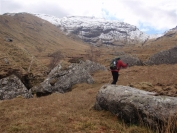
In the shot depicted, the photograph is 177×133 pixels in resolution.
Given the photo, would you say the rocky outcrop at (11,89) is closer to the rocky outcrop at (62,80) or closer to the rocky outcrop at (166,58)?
the rocky outcrop at (62,80)

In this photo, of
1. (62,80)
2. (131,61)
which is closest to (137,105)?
(62,80)

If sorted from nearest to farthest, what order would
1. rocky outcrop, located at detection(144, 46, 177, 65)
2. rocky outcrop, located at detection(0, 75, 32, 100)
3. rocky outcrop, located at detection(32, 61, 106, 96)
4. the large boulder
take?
the large boulder → rocky outcrop, located at detection(0, 75, 32, 100) → rocky outcrop, located at detection(32, 61, 106, 96) → rocky outcrop, located at detection(144, 46, 177, 65)

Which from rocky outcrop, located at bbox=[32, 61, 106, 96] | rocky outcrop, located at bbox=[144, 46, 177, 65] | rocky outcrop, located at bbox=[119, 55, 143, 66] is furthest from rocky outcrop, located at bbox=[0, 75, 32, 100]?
rocky outcrop, located at bbox=[119, 55, 143, 66]

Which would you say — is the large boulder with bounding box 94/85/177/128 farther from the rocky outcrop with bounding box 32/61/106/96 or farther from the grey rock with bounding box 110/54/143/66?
the grey rock with bounding box 110/54/143/66

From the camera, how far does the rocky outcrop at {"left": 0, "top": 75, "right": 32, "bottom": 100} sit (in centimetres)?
2363

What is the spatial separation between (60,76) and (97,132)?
18.7 meters

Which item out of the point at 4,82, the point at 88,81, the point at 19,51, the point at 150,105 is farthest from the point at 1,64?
the point at 150,105

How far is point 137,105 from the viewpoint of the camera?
40.3 ft

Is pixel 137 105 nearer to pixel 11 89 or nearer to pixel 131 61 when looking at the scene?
pixel 11 89

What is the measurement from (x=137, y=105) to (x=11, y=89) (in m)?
16.0

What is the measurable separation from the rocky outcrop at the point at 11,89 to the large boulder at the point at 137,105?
473 inches

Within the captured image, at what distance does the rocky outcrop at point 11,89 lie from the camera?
23.6m

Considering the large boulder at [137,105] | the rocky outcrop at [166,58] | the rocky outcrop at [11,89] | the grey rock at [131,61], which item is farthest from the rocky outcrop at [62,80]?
the grey rock at [131,61]

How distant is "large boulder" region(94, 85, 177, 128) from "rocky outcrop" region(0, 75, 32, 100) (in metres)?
12.0
